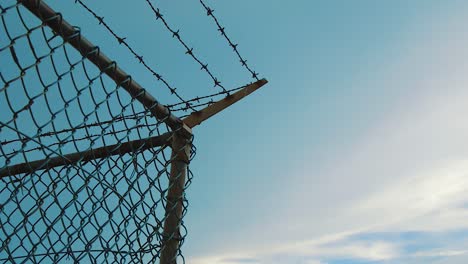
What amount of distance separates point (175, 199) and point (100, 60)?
0.64 meters

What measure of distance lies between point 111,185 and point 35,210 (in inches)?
10.5

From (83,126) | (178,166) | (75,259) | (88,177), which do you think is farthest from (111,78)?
(75,259)

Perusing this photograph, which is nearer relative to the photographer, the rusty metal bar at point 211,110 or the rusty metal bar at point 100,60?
the rusty metal bar at point 100,60

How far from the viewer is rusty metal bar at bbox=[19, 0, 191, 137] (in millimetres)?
1376

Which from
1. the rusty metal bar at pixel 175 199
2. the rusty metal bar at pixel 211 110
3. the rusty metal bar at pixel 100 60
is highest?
the rusty metal bar at pixel 211 110

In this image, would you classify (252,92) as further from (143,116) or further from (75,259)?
(75,259)

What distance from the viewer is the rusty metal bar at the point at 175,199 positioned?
1.86m

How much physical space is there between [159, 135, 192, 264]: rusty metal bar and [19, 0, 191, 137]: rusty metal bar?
0.07m

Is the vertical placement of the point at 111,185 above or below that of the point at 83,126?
below

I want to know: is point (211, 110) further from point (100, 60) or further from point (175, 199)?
point (100, 60)

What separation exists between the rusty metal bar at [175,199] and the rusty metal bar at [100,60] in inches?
2.7

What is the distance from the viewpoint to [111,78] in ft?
5.47

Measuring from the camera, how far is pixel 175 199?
1.94 meters

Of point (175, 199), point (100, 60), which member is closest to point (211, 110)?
point (175, 199)
